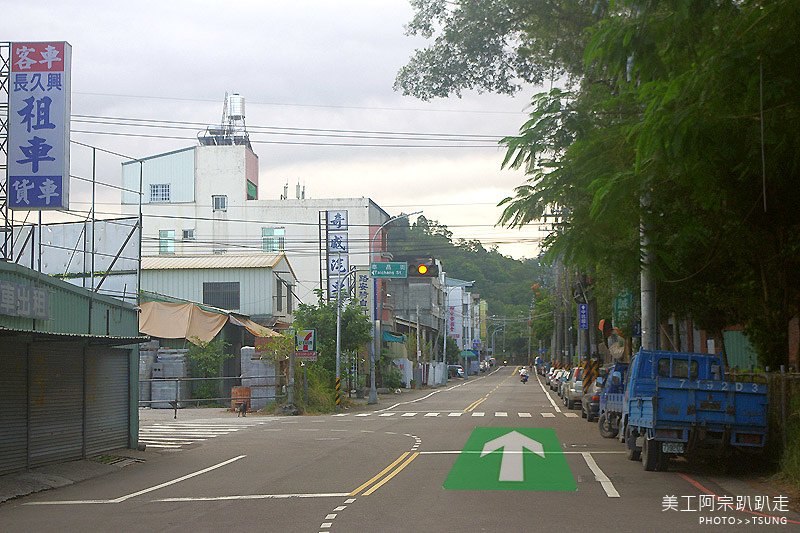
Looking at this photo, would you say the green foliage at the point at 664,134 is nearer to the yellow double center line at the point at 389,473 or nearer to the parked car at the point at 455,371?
the yellow double center line at the point at 389,473

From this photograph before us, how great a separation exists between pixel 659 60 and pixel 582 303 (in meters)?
40.1

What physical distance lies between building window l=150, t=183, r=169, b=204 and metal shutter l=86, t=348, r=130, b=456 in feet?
145

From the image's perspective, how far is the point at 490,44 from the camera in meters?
25.6

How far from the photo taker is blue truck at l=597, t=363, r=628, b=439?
23.3m

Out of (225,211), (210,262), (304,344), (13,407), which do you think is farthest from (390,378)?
(13,407)

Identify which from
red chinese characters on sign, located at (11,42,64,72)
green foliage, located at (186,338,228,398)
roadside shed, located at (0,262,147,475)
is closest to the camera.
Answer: roadside shed, located at (0,262,147,475)

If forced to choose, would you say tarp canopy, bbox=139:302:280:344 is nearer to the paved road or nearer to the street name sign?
the street name sign

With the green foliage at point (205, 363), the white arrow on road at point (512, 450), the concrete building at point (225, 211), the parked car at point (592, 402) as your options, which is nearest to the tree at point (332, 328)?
the green foliage at point (205, 363)

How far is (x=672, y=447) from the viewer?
16703 millimetres

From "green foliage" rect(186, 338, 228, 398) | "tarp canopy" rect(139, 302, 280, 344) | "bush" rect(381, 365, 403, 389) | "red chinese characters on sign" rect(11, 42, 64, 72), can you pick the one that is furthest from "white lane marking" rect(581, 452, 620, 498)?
"bush" rect(381, 365, 403, 389)

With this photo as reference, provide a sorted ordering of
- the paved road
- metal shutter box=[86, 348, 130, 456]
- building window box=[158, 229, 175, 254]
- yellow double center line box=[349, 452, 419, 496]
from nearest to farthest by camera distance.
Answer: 1. the paved road
2. yellow double center line box=[349, 452, 419, 496]
3. metal shutter box=[86, 348, 130, 456]
4. building window box=[158, 229, 175, 254]

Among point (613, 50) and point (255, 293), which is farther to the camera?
point (255, 293)

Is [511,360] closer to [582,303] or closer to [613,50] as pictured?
[582,303]

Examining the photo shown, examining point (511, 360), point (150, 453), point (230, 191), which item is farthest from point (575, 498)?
point (511, 360)
